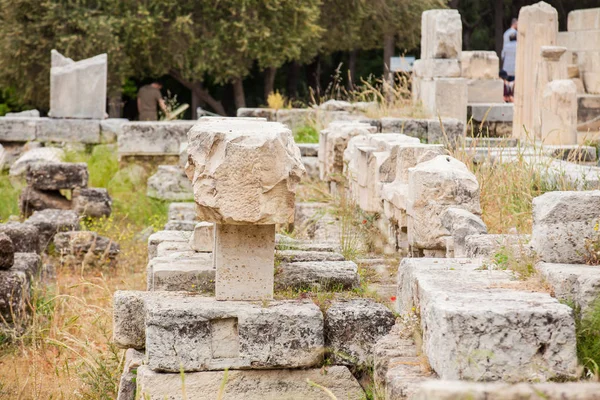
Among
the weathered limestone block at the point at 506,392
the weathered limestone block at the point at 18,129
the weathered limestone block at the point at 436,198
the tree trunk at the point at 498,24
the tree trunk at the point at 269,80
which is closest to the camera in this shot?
the weathered limestone block at the point at 506,392

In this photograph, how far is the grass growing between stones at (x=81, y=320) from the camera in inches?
228

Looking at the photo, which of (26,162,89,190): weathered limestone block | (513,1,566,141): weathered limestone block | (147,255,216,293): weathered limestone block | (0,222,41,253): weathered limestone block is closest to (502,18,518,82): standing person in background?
(513,1,566,141): weathered limestone block

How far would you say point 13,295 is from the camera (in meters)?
7.45

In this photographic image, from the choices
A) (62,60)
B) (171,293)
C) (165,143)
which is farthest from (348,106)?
(171,293)

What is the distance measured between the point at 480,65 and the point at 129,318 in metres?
13.3

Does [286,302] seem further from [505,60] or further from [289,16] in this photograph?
[289,16]

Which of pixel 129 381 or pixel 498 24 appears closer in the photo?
pixel 129 381

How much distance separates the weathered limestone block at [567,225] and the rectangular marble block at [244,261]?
1277 mm

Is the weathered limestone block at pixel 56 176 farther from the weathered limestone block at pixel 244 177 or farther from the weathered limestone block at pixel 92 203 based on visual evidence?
the weathered limestone block at pixel 244 177

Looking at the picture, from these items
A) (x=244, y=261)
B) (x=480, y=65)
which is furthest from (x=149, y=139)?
(x=244, y=261)

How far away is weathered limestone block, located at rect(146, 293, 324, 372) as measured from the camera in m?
4.51

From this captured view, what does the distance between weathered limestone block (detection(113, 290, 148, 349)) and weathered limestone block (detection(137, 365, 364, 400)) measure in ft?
1.27

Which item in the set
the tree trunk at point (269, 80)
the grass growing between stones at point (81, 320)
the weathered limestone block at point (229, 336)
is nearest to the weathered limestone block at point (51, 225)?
the grass growing between stones at point (81, 320)

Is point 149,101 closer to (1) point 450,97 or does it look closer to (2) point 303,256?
(1) point 450,97
